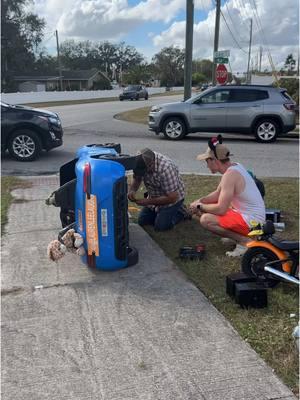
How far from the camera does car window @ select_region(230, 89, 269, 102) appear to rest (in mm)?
14750

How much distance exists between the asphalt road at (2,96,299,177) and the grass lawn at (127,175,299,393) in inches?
155

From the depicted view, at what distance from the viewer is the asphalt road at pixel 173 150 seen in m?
10.3

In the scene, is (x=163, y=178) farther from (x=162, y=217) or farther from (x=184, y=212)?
(x=184, y=212)

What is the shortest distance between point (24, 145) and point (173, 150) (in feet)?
12.6

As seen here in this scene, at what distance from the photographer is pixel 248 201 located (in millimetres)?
4766

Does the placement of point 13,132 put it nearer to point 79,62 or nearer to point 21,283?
point 21,283

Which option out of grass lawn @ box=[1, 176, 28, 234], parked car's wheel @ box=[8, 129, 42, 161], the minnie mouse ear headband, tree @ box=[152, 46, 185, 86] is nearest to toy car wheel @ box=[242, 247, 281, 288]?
the minnie mouse ear headband

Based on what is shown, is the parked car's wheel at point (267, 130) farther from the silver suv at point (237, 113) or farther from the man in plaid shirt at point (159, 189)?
the man in plaid shirt at point (159, 189)

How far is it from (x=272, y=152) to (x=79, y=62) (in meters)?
106

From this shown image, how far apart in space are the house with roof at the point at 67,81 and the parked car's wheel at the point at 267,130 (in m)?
67.0

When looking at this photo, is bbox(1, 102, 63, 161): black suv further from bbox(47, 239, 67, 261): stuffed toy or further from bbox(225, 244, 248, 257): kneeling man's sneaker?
bbox(225, 244, 248, 257): kneeling man's sneaker

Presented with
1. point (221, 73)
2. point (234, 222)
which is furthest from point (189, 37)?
point (234, 222)

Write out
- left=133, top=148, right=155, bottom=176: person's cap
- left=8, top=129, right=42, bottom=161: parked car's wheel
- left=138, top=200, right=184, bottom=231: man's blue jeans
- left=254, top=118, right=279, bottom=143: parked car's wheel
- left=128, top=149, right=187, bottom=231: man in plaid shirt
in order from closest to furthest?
left=133, top=148, right=155, bottom=176: person's cap, left=128, top=149, right=187, bottom=231: man in plaid shirt, left=138, top=200, right=184, bottom=231: man's blue jeans, left=8, top=129, right=42, bottom=161: parked car's wheel, left=254, top=118, right=279, bottom=143: parked car's wheel

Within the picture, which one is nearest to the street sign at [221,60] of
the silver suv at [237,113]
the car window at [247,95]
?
the silver suv at [237,113]
